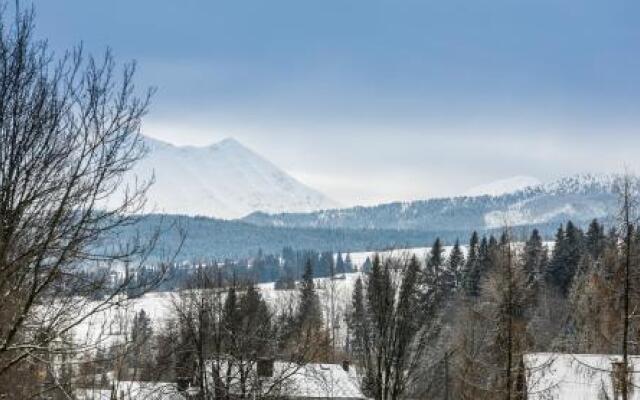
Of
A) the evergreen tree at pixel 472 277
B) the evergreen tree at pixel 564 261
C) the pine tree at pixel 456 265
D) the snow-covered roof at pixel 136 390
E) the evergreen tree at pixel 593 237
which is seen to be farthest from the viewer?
the pine tree at pixel 456 265

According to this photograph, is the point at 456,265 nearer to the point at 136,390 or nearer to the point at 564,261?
the point at 564,261

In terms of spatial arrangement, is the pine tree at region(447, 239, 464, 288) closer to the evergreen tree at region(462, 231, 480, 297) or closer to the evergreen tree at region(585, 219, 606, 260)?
the evergreen tree at region(462, 231, 480, 297)

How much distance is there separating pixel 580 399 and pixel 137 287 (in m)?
25.7

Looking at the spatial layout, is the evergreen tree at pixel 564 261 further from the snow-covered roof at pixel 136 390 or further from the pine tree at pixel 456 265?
the snow-covered roof at pixel 136 390

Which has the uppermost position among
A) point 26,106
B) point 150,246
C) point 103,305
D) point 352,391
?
point 26,106

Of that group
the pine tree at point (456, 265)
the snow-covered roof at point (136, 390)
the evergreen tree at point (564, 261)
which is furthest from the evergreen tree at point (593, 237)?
the snow-covered roof at point (136, 390)

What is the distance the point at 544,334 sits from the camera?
5794 centimetres

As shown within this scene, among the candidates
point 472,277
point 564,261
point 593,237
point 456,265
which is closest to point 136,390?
point 564,261

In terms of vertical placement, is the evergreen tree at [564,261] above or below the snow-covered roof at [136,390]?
above

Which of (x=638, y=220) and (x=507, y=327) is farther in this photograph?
(x=507, y=327)

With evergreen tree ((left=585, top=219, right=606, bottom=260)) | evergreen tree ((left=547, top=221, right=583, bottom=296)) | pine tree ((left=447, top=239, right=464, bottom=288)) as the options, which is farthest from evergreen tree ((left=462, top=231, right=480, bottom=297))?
evergreen tree ((left=585, top=219, right=606, bottom=260))

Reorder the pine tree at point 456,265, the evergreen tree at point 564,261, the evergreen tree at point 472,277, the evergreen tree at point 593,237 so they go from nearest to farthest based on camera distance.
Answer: the evergreen tree at point 564,261, the evergreen tree at point 593,237, the evergreen tree at point 472,277, the pine tree at point 456,265

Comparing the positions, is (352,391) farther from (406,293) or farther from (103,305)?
(103,305)

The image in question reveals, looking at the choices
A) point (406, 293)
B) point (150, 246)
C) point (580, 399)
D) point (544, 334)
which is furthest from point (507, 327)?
point (544, 334)
